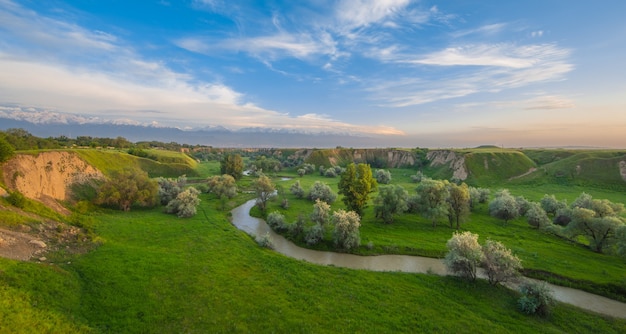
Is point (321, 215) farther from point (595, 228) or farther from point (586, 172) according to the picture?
point (586, 172)

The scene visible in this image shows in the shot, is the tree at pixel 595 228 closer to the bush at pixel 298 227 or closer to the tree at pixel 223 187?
the bush at pixel 298 227

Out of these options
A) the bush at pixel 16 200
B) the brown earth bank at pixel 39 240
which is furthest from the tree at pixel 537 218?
the bush at pixel 16 200

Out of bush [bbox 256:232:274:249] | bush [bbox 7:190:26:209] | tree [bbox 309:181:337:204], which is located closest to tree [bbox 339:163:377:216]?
tree [bbox 309:181:337:204]

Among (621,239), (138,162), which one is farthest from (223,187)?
(621,239)

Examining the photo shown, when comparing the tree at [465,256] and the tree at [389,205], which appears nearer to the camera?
the tree at [465,256]

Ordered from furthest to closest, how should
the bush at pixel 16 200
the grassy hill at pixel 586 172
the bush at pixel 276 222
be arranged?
the grassy hill at pixel 586 172, the bush at pixel 276 222, the bush at pixel 16 200

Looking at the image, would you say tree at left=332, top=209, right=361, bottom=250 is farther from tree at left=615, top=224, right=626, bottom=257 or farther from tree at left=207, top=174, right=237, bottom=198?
tree at left=207, top=174, right=237, bottom=198

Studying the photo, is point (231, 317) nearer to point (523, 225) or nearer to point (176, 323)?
point (176, 323)
